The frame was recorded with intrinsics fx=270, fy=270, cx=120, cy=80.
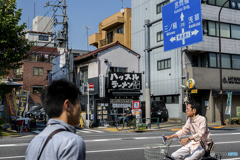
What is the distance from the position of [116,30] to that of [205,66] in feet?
48.6

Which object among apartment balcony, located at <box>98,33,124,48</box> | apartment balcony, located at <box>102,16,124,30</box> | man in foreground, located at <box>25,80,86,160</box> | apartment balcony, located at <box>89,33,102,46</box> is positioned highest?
apartment balcony, located at <box>102,16,124,30</box>

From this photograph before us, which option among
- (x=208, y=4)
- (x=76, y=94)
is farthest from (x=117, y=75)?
(x=76, y=94)

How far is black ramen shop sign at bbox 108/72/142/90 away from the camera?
24.0 meters

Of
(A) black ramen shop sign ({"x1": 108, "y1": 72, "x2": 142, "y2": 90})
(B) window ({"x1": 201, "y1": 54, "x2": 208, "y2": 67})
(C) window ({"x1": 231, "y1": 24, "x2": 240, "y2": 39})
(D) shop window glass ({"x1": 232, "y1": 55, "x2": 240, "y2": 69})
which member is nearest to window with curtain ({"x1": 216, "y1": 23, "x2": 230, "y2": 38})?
(C) window ({"x1": 231, "y1": 24, "x2": 240, "y2": 39})

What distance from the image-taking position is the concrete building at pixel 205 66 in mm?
27344

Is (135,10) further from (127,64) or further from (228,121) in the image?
(228,121)

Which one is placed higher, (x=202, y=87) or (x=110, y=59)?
(x=110, y=59)

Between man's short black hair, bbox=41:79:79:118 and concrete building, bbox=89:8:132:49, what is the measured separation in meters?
33.7

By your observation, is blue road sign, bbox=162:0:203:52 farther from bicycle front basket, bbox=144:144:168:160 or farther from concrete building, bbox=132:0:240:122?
bicycle front basket, bbox=144:144:168:160

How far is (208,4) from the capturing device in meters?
27.7

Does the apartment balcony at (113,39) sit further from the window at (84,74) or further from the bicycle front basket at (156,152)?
the bicycle front basket at (156,152)

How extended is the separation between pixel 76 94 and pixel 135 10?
34.1 metres

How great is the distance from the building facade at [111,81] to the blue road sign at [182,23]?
7.56 meters

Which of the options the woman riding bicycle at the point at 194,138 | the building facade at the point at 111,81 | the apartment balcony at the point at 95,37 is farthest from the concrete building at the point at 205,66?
the woman riding bicycle at the point at 194,138
